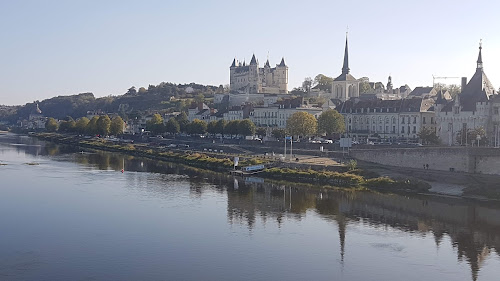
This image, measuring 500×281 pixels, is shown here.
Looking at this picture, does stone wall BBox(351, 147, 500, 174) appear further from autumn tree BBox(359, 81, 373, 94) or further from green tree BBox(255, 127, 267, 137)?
autumn tree BBox(359, 81, 373, 94)

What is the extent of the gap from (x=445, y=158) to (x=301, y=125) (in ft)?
66.8

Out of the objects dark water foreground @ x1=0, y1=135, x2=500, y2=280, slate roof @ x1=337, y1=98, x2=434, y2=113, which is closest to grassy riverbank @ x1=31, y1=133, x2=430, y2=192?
dark water foreground @ x1=0, y1=135, x2=500, y2=280

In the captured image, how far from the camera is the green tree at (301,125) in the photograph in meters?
55.2

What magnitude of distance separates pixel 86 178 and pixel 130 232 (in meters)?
17.3

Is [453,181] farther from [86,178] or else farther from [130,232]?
[86,178]

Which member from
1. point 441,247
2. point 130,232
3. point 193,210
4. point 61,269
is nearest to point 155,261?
point 61,269

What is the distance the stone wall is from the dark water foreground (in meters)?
4.91

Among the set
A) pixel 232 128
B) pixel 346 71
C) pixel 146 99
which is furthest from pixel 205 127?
pixel 146 99

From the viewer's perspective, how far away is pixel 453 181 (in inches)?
1337

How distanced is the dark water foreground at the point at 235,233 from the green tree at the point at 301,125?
61.8 feet

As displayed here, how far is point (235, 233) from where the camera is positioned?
23.4 meters

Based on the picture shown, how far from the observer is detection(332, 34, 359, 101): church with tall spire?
7862 cm

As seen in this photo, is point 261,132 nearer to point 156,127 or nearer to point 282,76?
point 156,127

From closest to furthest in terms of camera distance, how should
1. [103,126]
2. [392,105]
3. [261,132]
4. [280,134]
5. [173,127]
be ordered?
[280,134] < [392,105] < [261,132] < [173,127] < [103,126]
